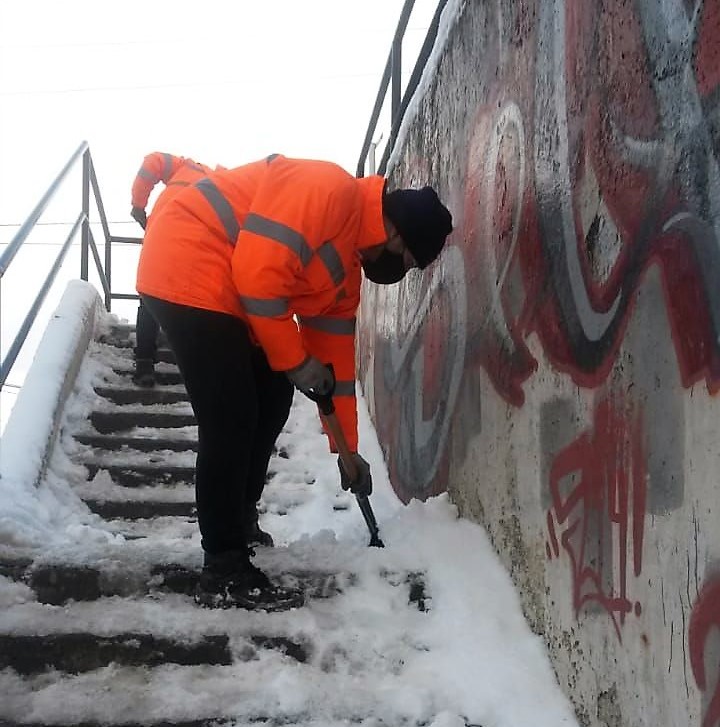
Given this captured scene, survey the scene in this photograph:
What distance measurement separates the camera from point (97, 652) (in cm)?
190

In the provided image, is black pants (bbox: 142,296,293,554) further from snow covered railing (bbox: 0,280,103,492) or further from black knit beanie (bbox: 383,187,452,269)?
snow covered railing (bbox: 0,280,103,492)

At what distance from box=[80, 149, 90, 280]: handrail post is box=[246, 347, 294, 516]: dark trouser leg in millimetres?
3690

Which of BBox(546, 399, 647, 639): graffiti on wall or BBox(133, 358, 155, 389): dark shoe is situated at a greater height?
BBox(133, 358, 155, 389): dark shoe

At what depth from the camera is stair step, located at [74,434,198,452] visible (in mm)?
4023

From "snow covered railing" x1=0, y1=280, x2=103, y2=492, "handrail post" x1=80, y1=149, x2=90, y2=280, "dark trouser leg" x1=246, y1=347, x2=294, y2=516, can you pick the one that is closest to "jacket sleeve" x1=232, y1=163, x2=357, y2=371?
"dark trouser leg" x1=246, y1=347, x2=294, y2=516

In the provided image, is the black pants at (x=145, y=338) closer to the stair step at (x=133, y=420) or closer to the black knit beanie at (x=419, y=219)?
the stair step at (x=133, y=420)

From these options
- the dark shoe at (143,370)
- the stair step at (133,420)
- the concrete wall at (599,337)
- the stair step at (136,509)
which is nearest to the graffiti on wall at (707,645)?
the concrete wall at (599,337)

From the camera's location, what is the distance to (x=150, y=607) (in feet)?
6.78

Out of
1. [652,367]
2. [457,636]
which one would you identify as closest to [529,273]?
[652,367]

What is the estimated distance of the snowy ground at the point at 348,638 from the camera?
1.76 m

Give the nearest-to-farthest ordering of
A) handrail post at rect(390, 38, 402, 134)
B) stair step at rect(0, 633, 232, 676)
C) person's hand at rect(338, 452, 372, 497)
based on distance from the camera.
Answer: stair step at rect(0, 633, 232, 676), person's hand at rect(338, 452, 372, 497), handrail post at rect(390, 38, 402, 134)

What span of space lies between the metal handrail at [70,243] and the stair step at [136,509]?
0.78m

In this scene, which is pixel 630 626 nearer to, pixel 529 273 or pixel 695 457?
pixel 695 457

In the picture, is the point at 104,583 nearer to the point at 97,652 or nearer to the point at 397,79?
the point at 97,652
